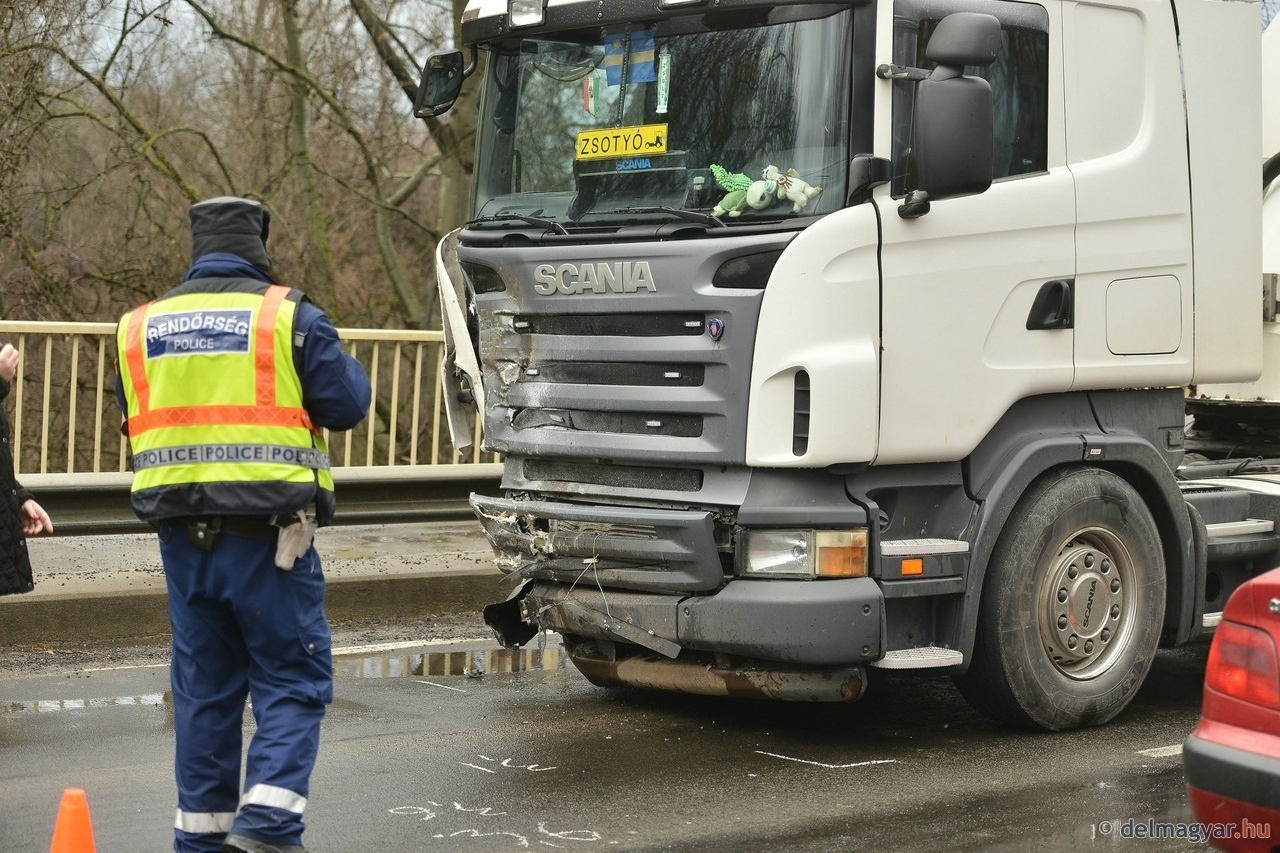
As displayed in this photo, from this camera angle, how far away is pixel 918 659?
5883 millimetres

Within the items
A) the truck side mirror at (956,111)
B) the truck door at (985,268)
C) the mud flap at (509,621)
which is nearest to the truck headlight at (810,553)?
the truck door at (985,268)

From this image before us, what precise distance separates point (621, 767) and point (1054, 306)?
238cm

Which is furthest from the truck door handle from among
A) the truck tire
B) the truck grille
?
the truck grille

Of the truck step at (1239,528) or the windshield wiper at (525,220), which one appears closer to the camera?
the windshield wiper at (525,220)

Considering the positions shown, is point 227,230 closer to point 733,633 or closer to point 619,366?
point 619,366

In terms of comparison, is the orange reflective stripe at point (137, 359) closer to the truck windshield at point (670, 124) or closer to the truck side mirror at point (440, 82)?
the truck windshield at point (670, 124)

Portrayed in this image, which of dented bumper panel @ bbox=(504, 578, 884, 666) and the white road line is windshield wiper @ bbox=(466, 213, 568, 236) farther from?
the white road line

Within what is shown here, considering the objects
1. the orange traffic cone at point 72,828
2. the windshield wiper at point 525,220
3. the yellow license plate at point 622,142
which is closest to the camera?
the orange traffic cone at point 72,828

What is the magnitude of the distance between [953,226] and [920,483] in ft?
3.12

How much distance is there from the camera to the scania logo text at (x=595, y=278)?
597 centimetres

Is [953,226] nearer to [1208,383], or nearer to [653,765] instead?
[1208,383]

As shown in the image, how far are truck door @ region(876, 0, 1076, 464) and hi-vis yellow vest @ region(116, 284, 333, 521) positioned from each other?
2300mm

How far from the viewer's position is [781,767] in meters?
5.85

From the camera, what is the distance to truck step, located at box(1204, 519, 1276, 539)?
6.91 m
